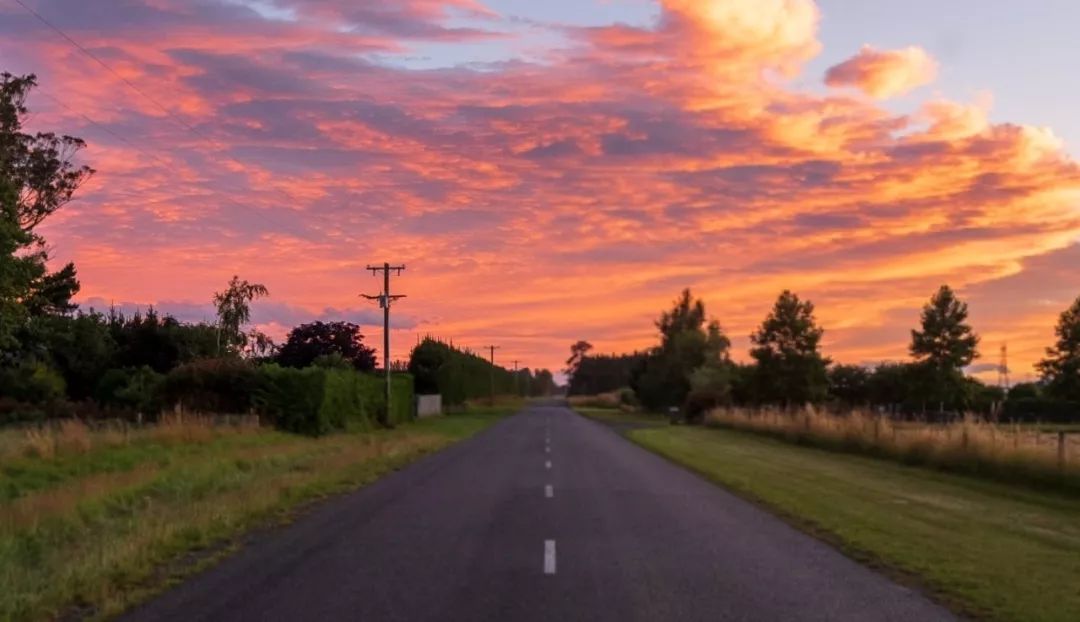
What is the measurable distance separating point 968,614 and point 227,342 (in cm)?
6721

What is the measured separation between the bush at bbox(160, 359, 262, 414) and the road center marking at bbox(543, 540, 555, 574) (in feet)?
102

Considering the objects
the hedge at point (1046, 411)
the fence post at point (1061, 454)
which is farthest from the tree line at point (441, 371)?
the fence post at point (1061, 454)

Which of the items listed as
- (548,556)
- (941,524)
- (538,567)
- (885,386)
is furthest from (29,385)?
(885,386)

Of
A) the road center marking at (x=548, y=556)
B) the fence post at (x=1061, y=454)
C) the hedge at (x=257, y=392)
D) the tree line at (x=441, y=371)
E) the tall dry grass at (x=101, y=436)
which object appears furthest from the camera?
the tree line at (x=441, y=371)

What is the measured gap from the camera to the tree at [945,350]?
275 ft

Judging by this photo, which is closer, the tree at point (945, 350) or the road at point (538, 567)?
the road at point (538, 567)

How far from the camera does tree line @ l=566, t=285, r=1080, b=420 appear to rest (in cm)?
7181

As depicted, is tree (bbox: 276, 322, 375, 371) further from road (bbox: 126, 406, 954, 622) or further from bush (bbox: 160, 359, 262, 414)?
road (bbox: 126, 406, 954, 622)

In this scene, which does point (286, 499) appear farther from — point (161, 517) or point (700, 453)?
point (700, 453)

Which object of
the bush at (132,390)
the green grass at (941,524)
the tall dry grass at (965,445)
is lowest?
the green grass at (941,524)

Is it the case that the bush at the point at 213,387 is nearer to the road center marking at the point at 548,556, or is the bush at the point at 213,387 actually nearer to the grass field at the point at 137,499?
the grass field at the point at 137,499

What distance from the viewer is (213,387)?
4331 cm

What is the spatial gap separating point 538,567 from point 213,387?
1334 inches

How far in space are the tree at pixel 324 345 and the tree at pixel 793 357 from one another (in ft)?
104
